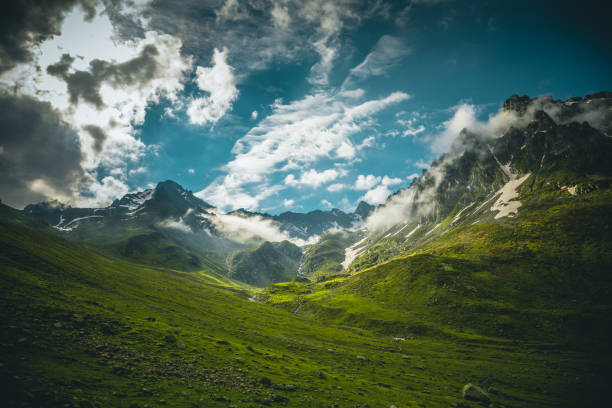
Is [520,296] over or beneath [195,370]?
over

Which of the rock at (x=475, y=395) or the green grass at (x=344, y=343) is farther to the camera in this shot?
the rock at (x=475, y=395)

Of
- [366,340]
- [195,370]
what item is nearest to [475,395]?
[195,370]

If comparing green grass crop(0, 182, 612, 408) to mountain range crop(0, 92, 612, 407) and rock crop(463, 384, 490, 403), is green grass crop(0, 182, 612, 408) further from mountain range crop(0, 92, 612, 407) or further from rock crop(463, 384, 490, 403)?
rock crop(463, 384, 490, 403)

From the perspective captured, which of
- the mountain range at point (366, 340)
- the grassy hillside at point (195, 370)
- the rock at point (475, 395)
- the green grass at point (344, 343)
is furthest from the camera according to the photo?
the rock at point (475, 395)

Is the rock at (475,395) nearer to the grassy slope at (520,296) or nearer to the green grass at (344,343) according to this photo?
the green grass at (344,343)

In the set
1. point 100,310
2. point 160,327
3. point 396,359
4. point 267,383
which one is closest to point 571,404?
point 396,359

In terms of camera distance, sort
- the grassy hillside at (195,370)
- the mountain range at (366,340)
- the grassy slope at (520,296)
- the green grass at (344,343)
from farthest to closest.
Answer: the grassy slope at (520,296)
the mountain range at (366,340)
the green grass at (344,343)
the grassy hillside at (195,370)

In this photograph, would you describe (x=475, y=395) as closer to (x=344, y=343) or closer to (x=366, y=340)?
(x=344, y=343)

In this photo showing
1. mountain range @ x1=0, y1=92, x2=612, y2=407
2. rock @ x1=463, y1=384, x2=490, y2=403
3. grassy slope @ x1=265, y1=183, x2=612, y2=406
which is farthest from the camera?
grassy slope @ x1=265, y1=183, x2=612, y2=406

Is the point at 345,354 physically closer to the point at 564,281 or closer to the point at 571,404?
the point at 571,404

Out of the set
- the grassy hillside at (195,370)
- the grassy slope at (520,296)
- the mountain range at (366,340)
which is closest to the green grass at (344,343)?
the grassy hillside at (195,370)

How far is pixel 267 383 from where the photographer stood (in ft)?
101

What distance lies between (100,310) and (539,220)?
261627 mm

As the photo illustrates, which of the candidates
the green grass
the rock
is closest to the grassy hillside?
the green grass
